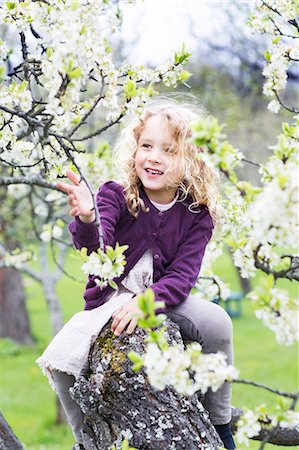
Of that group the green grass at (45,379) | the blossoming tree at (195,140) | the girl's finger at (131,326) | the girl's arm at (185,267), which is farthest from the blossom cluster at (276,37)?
the green grass at (45,379)

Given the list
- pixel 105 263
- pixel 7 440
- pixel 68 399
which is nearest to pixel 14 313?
pixel 7 440

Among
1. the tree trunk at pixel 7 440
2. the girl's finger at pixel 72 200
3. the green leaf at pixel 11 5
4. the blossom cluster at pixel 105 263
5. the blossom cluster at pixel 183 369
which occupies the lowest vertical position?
the tree trunk at pixel 7 440

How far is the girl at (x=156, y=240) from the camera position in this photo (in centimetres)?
288

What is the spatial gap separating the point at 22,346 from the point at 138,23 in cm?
771

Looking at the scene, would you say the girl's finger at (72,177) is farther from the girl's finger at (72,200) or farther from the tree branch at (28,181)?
the tree branch at (28,181)

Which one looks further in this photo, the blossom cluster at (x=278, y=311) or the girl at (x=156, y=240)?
the girl at (x=156, y=240)

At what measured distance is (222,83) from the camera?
57.8 ft

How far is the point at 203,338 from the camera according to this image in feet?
9.71

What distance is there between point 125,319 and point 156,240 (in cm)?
51

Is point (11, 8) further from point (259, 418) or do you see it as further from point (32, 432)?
point (32, 432)

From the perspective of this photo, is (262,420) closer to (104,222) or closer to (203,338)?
(203,338)

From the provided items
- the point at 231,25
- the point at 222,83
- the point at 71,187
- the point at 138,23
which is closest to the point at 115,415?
the point at 71,187

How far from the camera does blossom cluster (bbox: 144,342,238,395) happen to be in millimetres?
1945

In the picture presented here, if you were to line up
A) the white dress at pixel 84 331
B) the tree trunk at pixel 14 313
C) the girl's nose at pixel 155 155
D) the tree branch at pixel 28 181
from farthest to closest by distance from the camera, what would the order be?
the tree trunk at pixel 14 313
the tree branch at pixel 28 181
the girl's nose at pixel 155 155
the white dress at pixel 84 331
